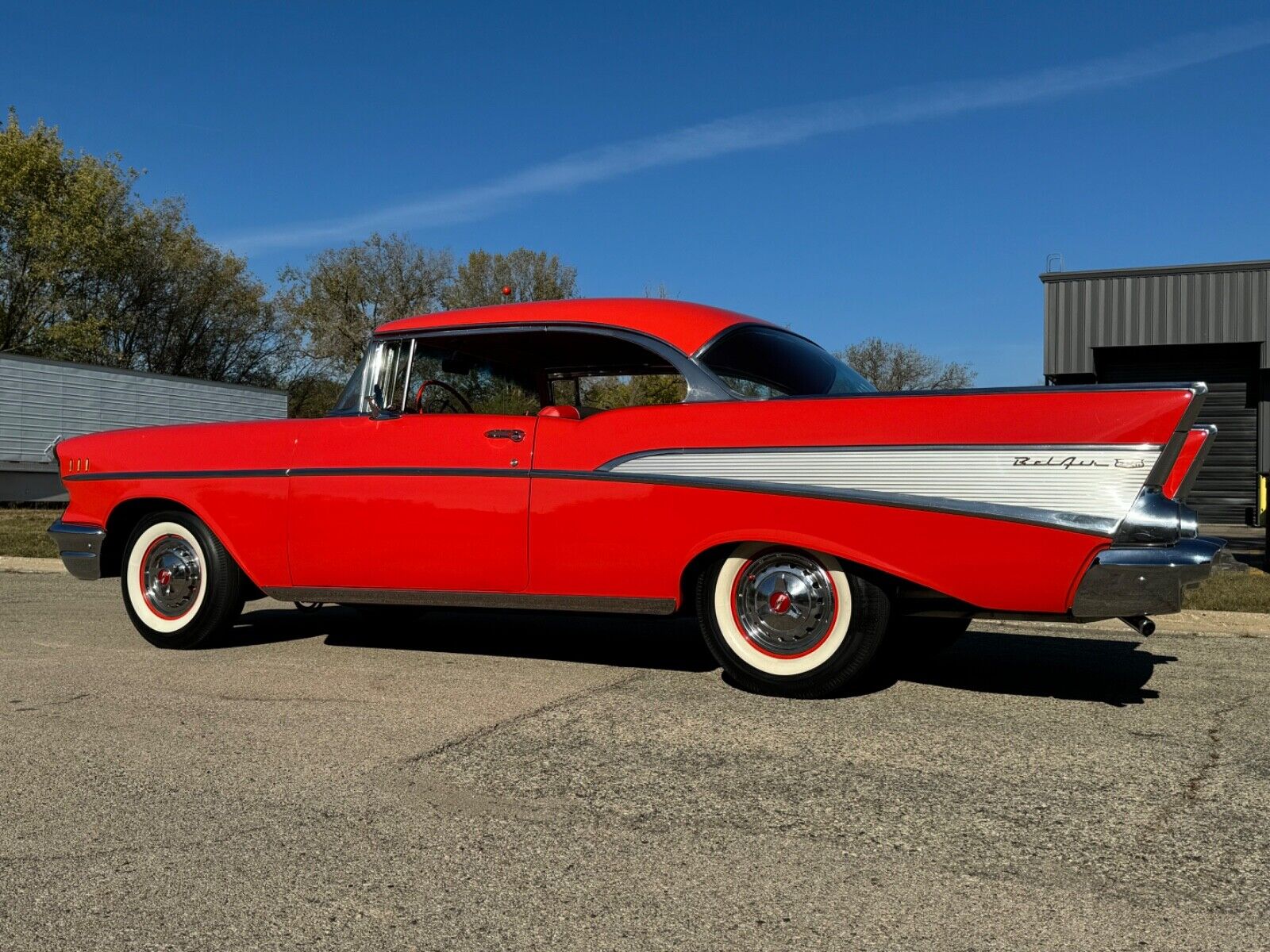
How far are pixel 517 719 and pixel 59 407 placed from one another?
2472cm

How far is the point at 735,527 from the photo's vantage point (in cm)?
472

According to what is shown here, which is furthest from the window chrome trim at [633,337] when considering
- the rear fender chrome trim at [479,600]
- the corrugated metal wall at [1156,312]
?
the corrugated metal wall at [1156,312]

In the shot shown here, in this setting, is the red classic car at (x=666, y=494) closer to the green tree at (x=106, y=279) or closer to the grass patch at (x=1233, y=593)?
the grass patch at (x=1233, y=593)

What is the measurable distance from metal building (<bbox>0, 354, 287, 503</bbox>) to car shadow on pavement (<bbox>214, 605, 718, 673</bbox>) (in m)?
20.0

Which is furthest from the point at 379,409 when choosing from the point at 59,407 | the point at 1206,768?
the point at 59,407

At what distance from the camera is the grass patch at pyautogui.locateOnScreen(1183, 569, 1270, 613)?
8.09 metres

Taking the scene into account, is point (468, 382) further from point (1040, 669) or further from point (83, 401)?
point (83, 401)

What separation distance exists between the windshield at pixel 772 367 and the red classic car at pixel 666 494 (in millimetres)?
17

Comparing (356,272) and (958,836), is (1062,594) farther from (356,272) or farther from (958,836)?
(356,272)

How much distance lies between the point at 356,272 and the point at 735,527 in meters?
46.0

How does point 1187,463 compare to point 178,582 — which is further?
point 178,582

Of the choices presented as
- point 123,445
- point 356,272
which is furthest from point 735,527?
point 356,272

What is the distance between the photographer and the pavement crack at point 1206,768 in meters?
3.24

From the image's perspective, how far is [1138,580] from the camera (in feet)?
13.5
